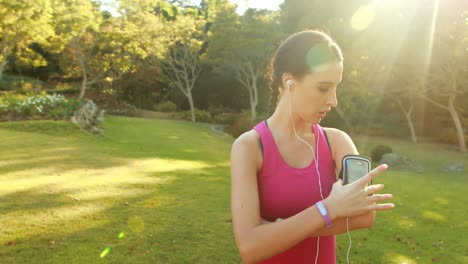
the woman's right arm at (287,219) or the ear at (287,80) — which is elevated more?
the ear at (287,80)

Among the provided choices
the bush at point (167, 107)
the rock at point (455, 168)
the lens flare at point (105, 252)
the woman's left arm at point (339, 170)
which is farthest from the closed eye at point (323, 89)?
the bush at point (167, 107)

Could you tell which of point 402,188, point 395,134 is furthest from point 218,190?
point 395,134

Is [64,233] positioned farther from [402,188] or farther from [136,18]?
[136,18]

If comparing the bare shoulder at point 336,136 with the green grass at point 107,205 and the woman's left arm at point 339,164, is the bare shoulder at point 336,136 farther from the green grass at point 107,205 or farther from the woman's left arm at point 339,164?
the green grass at point 107,205

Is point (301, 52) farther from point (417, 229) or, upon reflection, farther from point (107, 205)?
point (417, 229)

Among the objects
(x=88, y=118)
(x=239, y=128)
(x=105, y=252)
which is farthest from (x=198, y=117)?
(x=105, y=252)

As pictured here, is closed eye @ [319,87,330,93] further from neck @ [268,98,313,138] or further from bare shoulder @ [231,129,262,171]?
bare shoulder @ [231,129,262,171]

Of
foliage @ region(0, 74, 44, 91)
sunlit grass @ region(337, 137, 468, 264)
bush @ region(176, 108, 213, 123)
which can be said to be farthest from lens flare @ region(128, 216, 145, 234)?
foliage @ region(0, 74, 44, 91)

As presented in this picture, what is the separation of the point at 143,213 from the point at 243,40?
82.1 feet

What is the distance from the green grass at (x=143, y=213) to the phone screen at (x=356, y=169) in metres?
3.95

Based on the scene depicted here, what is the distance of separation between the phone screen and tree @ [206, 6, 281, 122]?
29.0m

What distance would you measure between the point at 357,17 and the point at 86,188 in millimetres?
23887

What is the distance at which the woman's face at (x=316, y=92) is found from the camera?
197cm

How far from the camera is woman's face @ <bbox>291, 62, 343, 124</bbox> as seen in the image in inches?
77.5
